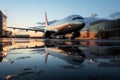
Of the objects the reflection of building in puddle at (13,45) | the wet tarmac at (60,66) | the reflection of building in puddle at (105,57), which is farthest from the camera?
the reflection of building in puddle at (13,45)

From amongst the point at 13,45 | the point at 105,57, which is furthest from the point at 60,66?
the point at 13,45

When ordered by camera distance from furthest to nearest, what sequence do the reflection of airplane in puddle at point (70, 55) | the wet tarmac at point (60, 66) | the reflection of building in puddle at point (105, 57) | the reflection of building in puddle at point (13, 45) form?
the reflection of building in puddle at point (13, 45) < the reflection of airplane in puddle at point (70, 55) < the reflection of building in puddle at point (105, 57) < the wet tarmac at point (60, 66)

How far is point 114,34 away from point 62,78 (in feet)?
227

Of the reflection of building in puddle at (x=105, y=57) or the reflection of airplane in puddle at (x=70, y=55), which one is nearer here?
the reflection of building in puddle at (x=105, y=57)

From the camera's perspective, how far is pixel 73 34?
40.8 metres

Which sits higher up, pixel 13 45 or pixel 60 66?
pixel 13 45

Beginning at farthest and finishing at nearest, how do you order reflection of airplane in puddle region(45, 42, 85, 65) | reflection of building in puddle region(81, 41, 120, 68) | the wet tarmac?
reflection of airplane in puddle region(45, 42, 85, 65) < reflection of building in puddle region(81, 41, 120, 68) < the wet tarmac

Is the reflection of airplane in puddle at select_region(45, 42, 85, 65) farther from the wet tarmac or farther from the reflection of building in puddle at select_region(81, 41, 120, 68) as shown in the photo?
the reflection of building in puddle at select_region(81, 41, 120, 68)

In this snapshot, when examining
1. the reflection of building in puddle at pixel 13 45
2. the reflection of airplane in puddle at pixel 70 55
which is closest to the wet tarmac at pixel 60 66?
the reflection of airplane in puddle at pixel 70 55

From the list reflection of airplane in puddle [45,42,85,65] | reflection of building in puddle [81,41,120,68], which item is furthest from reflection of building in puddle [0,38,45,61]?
reflection of building in puddle [81,41,120,68]

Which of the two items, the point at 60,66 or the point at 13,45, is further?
the point at 13,45

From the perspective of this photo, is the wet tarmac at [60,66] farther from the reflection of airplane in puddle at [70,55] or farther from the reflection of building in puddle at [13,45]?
the reflection of building in puddle at [13,45]

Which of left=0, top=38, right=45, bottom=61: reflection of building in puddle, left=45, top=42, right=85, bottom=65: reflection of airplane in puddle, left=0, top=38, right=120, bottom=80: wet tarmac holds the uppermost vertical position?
left=0, top=38, right=45, bottom=61: reflection of building in puddle

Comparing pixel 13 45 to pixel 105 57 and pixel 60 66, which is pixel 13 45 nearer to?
pixel 105 57
